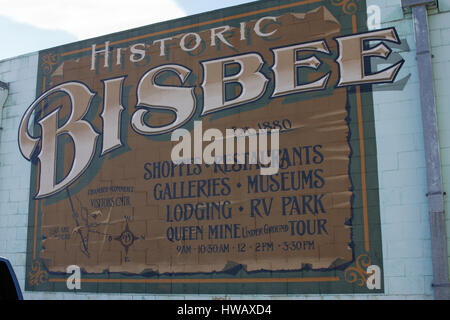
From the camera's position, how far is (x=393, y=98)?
10.1m

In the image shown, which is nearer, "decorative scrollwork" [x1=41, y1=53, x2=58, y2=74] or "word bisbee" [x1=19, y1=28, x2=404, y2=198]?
"word bisbee" [x1=19, y1=28, x2=404, y2=198]

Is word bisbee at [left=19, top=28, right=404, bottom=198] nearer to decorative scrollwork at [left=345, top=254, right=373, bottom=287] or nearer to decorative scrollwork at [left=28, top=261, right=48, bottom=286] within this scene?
decorative scrollwork at [left=28, top=261, right=48, bottom=286]

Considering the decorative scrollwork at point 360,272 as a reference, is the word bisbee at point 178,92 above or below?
above

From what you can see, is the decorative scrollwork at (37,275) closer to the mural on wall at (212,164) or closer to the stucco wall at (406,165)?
the mural on wall at (212,164)

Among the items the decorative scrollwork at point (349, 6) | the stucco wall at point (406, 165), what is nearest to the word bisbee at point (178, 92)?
the stucco wall at point (406, 165)

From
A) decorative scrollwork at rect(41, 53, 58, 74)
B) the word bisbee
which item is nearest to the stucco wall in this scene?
the word bisbee

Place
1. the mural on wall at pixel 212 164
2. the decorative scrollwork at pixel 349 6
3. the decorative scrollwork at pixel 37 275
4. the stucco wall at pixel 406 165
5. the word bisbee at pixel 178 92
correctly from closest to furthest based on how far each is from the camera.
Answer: the stucco wall at pixel 406 165, the mural on wall at pixel 212 164, the word bisbee at pixel 178 92, the decorative scrollwork at pixel 349 6, the decorative scrollwork at pixel 37 275

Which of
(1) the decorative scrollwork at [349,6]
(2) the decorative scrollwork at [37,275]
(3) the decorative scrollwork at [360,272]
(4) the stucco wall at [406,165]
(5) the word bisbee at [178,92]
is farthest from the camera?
(2) the decorative scrollwork at [37,275]

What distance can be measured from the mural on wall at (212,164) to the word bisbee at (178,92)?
0.10 feet

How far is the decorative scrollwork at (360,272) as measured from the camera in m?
9.78

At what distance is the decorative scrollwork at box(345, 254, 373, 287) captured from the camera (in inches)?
385

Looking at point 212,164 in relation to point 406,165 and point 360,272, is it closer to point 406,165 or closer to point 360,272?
point 360,272

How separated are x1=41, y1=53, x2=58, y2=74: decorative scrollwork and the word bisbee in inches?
24.8
